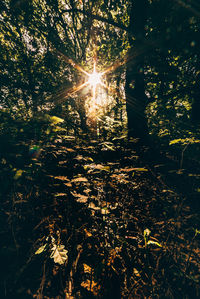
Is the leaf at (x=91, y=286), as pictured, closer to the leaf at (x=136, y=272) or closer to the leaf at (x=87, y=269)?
the leaf at (x=87, y=269)

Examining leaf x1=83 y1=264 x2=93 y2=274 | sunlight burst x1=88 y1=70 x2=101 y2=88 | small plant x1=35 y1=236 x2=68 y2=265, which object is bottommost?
leaf x1=83 y1=264 x2=93 y2=274

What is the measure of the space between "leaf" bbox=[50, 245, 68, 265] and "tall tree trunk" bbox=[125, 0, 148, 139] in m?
3.88

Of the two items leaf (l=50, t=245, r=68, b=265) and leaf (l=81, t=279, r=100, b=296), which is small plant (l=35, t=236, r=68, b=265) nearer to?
leaf (l=50, t=245, r=68, b=265)

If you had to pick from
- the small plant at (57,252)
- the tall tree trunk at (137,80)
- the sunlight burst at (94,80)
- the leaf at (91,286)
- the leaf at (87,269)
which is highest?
the sunlight burst at (94,80)

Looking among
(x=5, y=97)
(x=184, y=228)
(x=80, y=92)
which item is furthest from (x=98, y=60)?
(x=184, y=228)

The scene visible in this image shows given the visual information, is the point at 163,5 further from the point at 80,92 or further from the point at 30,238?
the point at 80,92

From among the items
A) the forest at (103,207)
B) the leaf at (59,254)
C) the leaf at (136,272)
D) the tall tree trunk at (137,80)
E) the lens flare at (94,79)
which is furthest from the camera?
the lens flare at (94,79)

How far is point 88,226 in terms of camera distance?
1.60 metres

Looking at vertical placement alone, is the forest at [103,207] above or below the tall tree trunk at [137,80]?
below

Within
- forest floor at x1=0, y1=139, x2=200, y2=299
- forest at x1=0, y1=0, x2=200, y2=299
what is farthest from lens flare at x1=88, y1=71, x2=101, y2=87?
forest floor at x1=0, y1=139, x2=200, y2=299

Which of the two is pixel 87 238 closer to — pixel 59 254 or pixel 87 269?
pixel 87 269

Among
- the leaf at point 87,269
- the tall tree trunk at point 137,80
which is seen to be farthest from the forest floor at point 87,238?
the tall tree trunk at point 137,80

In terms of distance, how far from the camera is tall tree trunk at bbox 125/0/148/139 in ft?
14.5

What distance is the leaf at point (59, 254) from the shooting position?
1.10 metres
